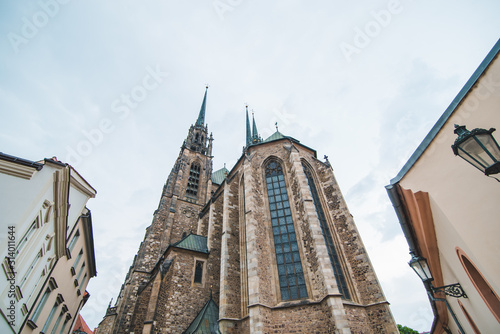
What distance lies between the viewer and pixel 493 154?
7.93ft

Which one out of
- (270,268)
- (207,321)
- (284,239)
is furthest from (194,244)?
(284,239)

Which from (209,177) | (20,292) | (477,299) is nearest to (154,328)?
(20,292)

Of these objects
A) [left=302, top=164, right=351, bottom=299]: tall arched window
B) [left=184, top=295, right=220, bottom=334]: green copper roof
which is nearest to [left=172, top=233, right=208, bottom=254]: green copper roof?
[left=184, top=295, right=220, bottom=334]: green copper roof

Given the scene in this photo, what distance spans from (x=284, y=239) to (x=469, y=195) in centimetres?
865

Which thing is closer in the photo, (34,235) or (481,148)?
(481,148)

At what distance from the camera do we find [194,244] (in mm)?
15094

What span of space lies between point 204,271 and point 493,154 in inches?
549

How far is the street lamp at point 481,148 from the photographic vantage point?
238 cm

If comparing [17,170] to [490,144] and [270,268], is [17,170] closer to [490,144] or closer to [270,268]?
[490,144]

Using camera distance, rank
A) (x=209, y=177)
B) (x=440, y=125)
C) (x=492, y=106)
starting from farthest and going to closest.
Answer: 1. (x=209, y=177)
2. (x=440, y=125)
3. (x=492, y=106)

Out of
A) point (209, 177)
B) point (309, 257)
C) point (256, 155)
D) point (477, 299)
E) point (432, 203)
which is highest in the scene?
point (209, 177)

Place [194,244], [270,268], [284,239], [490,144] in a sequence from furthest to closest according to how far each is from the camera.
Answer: [194,244] < [284,239] < [270,268] < [490,144]

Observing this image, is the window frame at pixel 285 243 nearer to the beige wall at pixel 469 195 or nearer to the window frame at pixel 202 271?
the window frame at pixel 202 271

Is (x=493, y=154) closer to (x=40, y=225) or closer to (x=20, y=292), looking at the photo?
(x=40, y=225)
